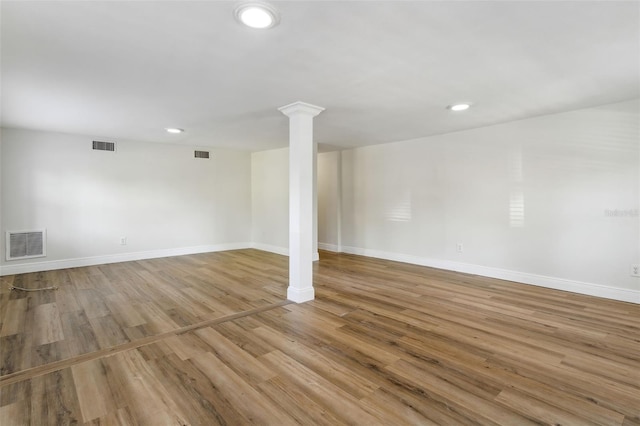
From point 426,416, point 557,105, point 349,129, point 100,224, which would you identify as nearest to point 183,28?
point 426,416

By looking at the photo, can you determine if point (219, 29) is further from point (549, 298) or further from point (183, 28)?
point (549, 298)

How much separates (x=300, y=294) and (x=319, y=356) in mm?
1193

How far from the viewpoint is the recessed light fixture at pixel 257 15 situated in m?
1.62

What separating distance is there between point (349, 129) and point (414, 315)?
282cm

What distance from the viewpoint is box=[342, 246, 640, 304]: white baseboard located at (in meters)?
3.41

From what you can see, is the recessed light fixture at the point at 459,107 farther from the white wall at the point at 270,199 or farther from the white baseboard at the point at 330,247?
the white baseboard at the point at 330,247

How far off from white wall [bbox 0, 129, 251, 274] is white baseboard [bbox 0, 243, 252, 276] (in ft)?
0.06

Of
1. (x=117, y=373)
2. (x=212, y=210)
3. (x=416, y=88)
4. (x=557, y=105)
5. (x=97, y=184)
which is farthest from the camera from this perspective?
(x=212, y=210)

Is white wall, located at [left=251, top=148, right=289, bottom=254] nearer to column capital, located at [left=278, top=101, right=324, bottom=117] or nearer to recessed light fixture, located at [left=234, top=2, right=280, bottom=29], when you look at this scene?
column capital, located at [left=278, top=101, right=324, bottom=117]

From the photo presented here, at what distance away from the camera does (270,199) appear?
22.3ft

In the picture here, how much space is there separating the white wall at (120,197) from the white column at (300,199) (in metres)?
3.69

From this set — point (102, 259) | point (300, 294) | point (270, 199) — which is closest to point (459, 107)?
point (300, 294)

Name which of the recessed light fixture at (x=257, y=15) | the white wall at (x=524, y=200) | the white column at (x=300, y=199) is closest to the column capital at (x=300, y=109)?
the white column at (x=300, y=199)

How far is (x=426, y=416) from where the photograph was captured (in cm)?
159
